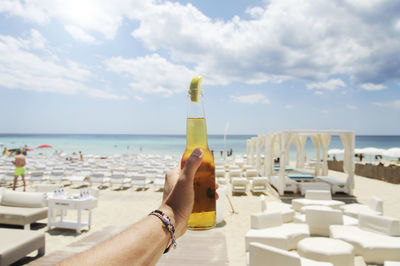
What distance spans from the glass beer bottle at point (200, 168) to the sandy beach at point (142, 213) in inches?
150

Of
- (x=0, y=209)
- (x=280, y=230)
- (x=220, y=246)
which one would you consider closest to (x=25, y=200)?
(x=0, y=209)

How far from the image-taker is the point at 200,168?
3.66 feet

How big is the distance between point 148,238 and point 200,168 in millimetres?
387

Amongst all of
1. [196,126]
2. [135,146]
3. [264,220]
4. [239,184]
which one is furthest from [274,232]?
[135,146]

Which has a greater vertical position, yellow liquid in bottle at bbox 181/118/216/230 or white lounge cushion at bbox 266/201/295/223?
yellow liquid in bottle at bbox 181/118/216/230

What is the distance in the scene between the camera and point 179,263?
4098 mm

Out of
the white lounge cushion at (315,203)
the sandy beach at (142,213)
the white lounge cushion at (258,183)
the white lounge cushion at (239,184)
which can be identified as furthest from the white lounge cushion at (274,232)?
the white lounge cushion at (258,183)

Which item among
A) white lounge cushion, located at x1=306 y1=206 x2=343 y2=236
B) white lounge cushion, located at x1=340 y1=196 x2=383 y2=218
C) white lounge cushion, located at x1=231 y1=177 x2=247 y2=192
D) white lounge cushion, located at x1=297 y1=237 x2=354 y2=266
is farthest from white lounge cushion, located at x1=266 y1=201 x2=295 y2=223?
white lounge cushion, located at x1=231 y1=177 x2=247 y2=192

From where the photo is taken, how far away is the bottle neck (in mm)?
1091

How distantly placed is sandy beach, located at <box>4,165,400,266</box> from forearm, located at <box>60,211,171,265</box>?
4080mm

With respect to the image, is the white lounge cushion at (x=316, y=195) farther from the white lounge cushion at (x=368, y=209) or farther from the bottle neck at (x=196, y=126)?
the bottle neck at (x=196, y=126)

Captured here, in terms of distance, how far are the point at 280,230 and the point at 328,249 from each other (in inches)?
43.6

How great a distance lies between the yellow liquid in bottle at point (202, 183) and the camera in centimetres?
109

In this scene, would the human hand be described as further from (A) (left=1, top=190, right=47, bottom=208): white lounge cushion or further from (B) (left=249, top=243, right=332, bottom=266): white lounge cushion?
(A) (left=1, top=190, right=47, bottom=208): white lounge cushion
